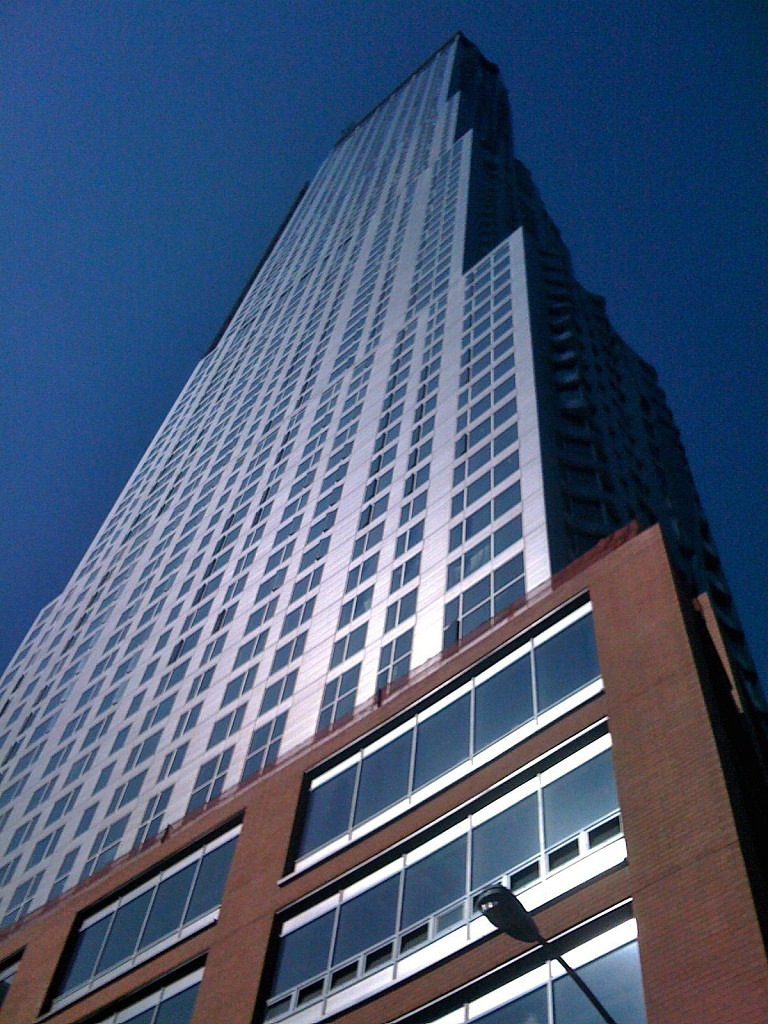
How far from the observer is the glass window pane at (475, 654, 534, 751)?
2366 centimetres

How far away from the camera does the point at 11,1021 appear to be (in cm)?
2781

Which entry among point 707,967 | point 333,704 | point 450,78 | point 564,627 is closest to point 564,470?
point 333,704

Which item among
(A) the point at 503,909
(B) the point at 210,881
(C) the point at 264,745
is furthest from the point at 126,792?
(A) the point at 503,909

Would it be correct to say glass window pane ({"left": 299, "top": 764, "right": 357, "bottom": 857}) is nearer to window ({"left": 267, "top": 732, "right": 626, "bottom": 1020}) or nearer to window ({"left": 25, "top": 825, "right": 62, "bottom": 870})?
window ({"left": 267, "top": 732, "right": 626, "bottom": 1020})

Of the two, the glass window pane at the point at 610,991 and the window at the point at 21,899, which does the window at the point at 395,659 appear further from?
the glass window pane at the point at 610,991

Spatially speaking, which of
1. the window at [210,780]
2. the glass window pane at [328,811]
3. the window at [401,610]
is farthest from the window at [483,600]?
the window at [210,780]

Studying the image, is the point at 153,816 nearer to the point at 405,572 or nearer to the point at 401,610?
the point at 401,610

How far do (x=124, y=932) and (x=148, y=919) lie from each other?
2.71 feet

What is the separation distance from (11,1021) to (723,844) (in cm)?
1983

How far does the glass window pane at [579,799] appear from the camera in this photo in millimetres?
19703

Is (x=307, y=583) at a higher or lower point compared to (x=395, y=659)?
higher

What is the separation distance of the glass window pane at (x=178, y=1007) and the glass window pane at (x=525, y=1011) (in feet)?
26.5

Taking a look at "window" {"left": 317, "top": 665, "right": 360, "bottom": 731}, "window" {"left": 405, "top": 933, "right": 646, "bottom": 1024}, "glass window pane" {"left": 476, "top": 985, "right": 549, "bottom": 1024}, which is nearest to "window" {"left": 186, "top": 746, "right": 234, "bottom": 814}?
"window" {"left": 317, "top": 665, "right": 360, "bottom": 731}

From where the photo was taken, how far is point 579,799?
2025cm
